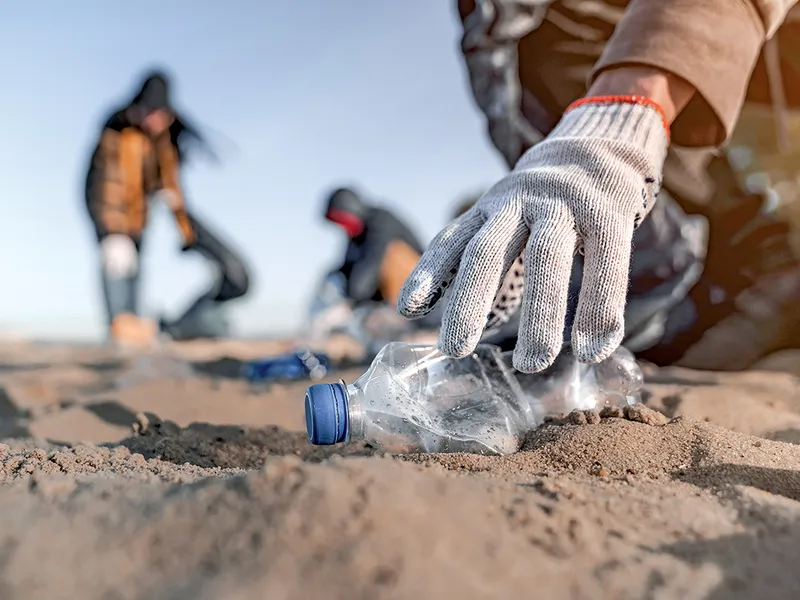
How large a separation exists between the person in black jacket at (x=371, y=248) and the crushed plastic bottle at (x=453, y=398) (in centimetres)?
366

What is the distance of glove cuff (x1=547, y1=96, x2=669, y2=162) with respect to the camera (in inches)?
59.6

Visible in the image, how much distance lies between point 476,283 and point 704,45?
1.03 meters

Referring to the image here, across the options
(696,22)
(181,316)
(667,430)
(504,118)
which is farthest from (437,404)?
(181,316)

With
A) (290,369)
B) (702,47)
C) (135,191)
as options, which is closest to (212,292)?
(135,191)

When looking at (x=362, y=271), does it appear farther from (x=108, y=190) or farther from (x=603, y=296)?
(x=603, y=296)

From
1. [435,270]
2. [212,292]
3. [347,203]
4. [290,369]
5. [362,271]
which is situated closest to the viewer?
[435,270]

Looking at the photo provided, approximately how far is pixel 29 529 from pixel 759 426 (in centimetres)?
178

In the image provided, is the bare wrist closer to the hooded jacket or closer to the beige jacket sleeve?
the beige jacket sleeve

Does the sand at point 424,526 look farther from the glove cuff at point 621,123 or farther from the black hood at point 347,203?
the black hood at point 347,203

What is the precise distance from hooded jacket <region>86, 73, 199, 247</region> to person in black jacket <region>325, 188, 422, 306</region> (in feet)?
6.61

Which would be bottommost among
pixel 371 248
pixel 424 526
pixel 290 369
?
pixel 290 369

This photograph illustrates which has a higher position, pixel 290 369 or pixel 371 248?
pixel 371 248

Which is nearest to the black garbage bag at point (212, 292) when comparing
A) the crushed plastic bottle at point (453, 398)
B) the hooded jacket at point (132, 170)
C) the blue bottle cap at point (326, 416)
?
the hooded jacket at point (132, 170)

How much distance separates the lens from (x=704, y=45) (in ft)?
5.69
